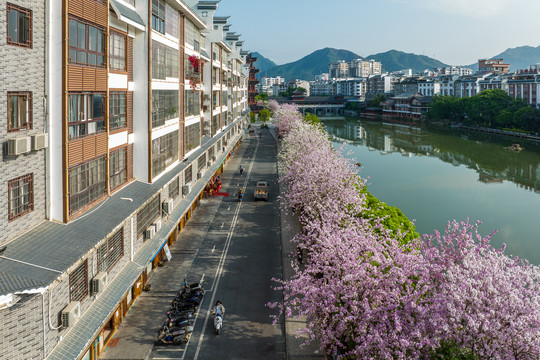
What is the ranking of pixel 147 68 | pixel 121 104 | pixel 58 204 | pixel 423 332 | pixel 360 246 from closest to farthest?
pixel 423 332 → pixel 58 204 → pixel 360 246 → pixel 121 104 → pixel 147 68

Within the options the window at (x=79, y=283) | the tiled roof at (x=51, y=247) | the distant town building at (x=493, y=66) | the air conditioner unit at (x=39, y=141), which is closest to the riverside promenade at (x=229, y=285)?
the window at (x=79, y=283)

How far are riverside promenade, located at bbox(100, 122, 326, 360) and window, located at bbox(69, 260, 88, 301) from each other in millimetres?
3444

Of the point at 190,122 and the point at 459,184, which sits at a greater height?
the point at 190,122

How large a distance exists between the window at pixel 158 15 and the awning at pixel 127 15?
4.78ft

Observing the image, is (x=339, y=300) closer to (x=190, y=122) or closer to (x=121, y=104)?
(x=121, y=104)

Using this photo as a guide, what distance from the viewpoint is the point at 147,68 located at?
1894cm

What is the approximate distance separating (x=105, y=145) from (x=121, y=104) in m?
3.08

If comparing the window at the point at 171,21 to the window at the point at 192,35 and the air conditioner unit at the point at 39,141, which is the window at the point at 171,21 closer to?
the window at the point at 192,35

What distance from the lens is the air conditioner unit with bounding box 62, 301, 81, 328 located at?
11984 millimetres

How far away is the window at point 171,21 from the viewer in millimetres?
22078

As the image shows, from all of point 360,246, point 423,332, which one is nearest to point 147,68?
point 360,246

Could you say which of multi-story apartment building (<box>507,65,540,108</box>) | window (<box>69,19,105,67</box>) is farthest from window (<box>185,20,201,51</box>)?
multi-story apartment building (<box>507,65,540,108</box>)

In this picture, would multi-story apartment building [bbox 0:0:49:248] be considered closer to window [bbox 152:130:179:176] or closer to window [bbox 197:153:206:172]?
window [bbox 152:130:179:176]

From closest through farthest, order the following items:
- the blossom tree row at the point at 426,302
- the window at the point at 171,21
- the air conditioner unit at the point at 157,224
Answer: the blossom tree row at the point at 426,302, the air conditioner unit at the point at 157,224, the window at the point at 171,21
